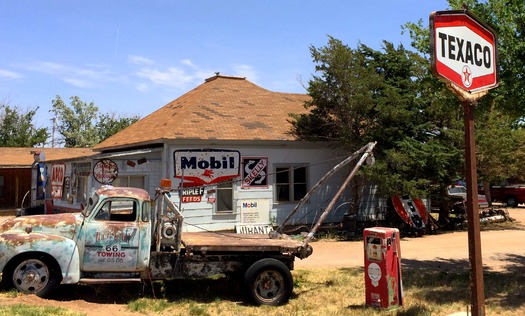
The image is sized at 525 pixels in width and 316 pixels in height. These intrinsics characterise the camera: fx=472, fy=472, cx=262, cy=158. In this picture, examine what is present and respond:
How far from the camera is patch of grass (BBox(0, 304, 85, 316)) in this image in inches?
245

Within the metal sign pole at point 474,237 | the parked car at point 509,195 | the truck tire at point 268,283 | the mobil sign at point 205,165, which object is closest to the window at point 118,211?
the truck tire at point 268,283

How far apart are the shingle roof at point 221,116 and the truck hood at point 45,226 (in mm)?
7009

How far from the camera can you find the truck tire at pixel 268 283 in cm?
782

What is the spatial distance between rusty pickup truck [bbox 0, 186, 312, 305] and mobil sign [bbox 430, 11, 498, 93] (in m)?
3.95

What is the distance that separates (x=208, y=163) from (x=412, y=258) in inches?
276

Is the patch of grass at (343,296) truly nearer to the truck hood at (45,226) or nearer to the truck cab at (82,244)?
the truck cab at (82,244)

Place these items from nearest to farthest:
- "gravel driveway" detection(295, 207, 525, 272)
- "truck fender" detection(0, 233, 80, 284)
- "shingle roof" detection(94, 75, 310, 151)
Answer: "truck fender" detection(0, 233, 80, 284) < "gravel driveway" detection(295, 207, 525, 272) < "shingle roof" detection(94, 75, 310, 151)

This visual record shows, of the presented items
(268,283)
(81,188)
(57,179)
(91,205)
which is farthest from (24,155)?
(268,283)

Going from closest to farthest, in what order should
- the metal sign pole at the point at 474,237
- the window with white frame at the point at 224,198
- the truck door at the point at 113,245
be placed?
the metal sign pole at the point at 474,237, the truck door at the point at 113,245, the window with white frame at the point at 224,198

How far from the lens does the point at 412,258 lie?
12.6 metres

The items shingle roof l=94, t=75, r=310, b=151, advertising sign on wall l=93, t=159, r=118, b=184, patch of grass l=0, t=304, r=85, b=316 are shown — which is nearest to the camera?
patch of grass l=0, t=304, r=85, b=316

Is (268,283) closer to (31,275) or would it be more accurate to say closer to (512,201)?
(31,275)

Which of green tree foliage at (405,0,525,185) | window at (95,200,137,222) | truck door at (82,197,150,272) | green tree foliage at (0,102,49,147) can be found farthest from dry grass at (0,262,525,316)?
green tree foliage at (0,102,49,147)

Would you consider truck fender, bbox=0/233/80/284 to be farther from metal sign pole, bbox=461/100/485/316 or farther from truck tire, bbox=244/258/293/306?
metal sign pole, bbox=461/100/485/316
